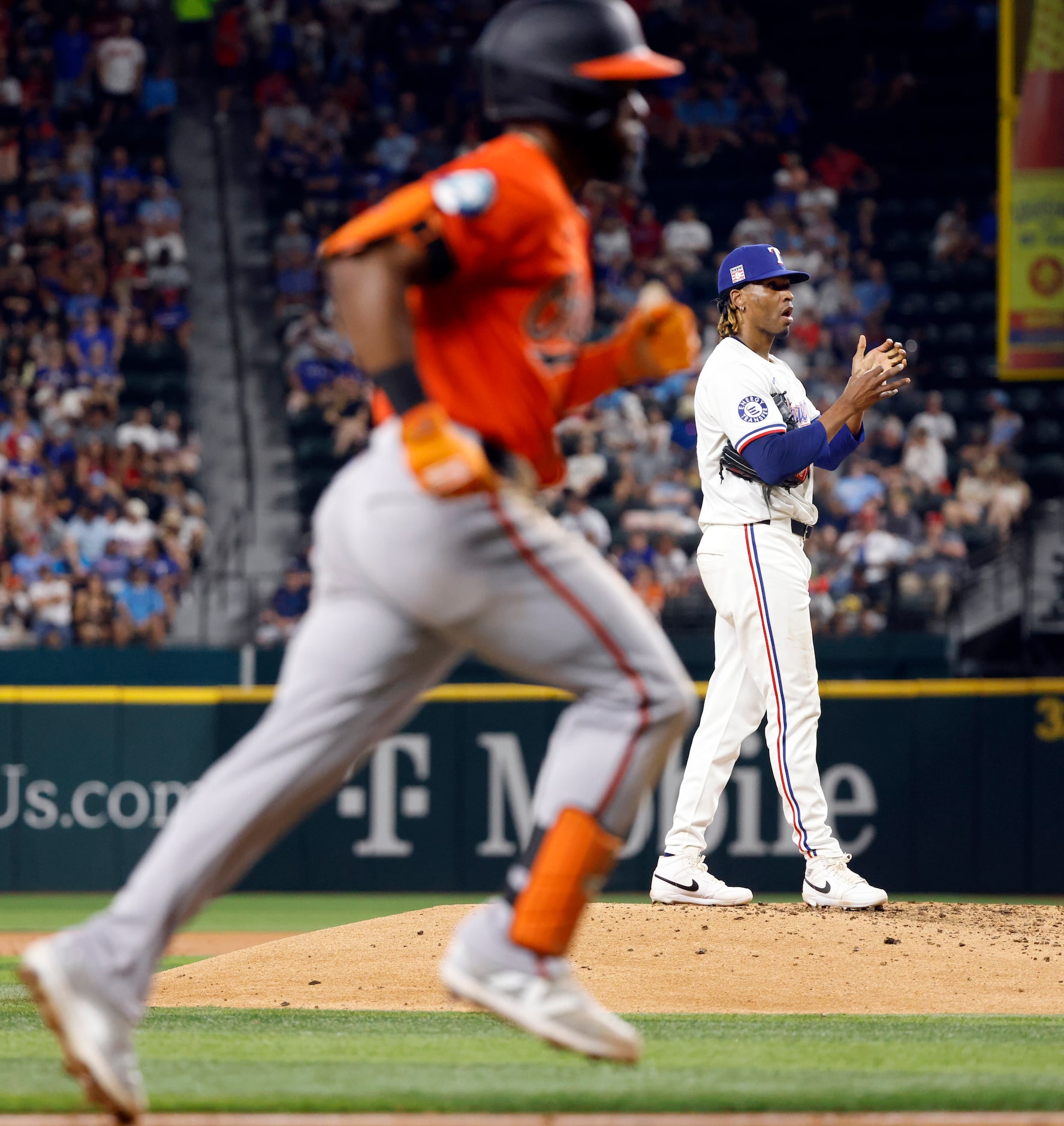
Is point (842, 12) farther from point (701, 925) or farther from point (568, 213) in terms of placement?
point (568, 213)

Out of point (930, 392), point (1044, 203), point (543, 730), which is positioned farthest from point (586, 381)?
point (930, 392)

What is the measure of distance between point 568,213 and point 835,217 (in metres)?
14.6

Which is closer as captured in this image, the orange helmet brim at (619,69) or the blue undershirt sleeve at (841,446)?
the orange helmet brim at (619,69)

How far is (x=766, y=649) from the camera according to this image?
6395 millimetres

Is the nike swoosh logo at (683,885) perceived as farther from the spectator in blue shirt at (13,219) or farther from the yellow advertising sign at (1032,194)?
the spectator in blue shirt at (13,219)

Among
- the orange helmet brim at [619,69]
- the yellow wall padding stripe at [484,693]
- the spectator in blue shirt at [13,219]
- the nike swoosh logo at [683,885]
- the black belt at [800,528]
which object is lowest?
the nike swoosh logo at [683,885]

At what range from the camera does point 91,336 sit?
16.1m

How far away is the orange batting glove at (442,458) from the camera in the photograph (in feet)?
9.37

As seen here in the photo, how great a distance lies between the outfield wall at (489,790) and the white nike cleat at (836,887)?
3825 millimetres

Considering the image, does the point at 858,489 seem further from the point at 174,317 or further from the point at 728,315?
the point at 728,315

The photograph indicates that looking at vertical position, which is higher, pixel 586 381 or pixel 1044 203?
pixel 1044 203

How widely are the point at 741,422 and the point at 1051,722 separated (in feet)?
17.0

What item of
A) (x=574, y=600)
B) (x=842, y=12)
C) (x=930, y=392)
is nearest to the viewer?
(x=574, y=600)

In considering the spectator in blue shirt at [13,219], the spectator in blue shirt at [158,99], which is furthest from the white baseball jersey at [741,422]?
the spectator in blue shirt at [158,99]
